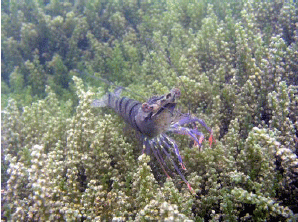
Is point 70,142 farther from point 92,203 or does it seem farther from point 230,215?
point 230,215

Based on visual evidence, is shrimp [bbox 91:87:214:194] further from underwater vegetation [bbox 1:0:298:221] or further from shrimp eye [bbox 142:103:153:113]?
underwater vegetation [bbox 1:0:298:221]

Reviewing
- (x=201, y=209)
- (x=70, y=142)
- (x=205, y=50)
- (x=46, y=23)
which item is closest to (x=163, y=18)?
(x=205, y=50)

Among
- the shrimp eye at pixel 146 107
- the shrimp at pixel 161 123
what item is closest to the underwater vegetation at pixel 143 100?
the shrimp at pixel 161 123

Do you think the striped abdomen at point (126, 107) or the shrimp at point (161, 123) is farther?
the striped abdomen at point (126, 107)

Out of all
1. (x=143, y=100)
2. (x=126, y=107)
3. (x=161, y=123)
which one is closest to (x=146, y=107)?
(x=161, y=123)

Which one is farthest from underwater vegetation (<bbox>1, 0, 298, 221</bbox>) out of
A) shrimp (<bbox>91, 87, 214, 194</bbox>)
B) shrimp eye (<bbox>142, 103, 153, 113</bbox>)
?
shrimp eye (<bbox>142, 103, 153, 113</bbox>)

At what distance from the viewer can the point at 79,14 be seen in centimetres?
701

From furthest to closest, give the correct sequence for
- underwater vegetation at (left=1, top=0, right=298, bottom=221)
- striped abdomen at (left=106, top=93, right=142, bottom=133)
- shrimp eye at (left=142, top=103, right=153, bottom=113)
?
1. striped abdomen at (left=106, top=93, right=142, bottom=133)
2. shrimp eye at (left=142, top=103, right=153, bottom=113)
3. underwater vegetation at (left=1, top=0, right=298, bottom=221)

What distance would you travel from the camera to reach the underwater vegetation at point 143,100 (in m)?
2.36

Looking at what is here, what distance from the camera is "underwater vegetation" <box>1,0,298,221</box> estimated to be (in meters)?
2.36

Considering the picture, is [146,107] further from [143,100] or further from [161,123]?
[143,100]

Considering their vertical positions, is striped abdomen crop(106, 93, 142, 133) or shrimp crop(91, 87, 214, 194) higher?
striped abdomen crop(106, 93, 142, 133)

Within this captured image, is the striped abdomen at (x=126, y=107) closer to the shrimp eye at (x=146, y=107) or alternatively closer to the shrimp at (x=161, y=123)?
the shrimp at (x=161, y=123)

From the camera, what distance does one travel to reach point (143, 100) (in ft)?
12.9
